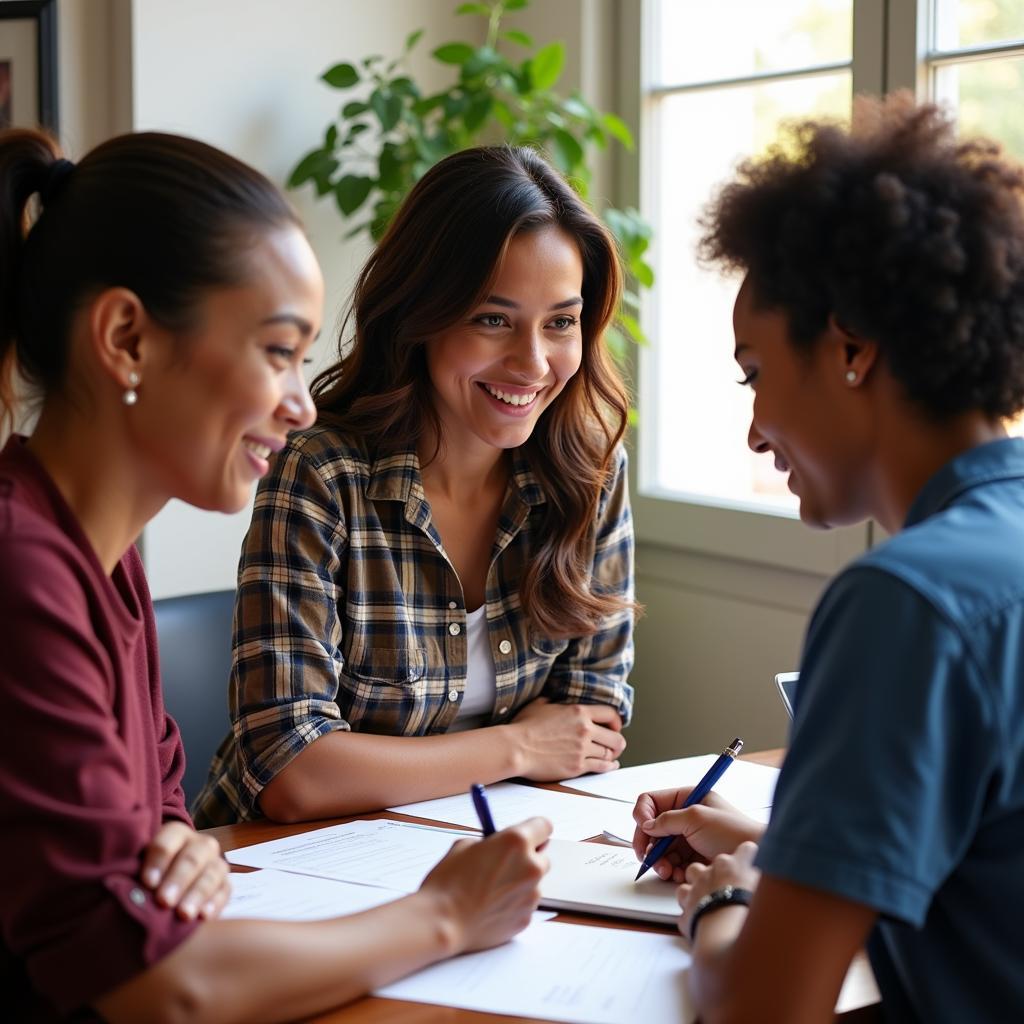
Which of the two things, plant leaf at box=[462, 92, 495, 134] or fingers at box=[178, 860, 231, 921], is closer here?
fingers at box=[178, 860, 231, 921]

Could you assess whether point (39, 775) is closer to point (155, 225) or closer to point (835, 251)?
point (155, 225)

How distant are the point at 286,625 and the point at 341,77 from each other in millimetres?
1641

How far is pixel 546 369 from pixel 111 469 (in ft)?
2.85

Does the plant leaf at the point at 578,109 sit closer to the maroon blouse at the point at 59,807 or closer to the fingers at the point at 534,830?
the fingers at the point at 534,830

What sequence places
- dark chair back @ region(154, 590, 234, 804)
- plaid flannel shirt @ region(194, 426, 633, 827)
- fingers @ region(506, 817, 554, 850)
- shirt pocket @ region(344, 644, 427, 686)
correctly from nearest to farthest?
1. fingers @ region(506, 817, 554, 850)
2. plaid flannel shirt @ region(194, 426, 633, 827)
3. shirt pocket @ region(344, 644, 427, 686)
4. dark chair back @ region(154, 590, 234, 804)

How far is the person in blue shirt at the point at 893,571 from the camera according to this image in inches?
36.1

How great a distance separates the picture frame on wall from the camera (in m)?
2.84

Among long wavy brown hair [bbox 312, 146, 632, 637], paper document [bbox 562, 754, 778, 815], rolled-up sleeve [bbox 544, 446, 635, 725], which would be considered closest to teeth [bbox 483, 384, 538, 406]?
long wavy brown hair [bbox 312, 146, 632, 637]

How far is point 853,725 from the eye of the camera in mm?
926

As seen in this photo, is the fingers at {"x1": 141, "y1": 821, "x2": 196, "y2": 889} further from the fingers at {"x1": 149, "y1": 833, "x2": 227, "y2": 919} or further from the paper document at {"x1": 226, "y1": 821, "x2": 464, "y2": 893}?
the paper document at {"x1": 226, "y1": 821, "x2": 464, "y2": 893}

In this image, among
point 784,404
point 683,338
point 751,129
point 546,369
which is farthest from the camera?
point 683,338

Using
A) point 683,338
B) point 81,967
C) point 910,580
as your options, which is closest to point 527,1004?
point 81,967

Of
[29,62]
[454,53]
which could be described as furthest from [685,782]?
[29,62]

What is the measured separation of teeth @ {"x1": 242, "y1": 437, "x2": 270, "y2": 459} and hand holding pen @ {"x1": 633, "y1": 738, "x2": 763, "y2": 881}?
0.58 m
